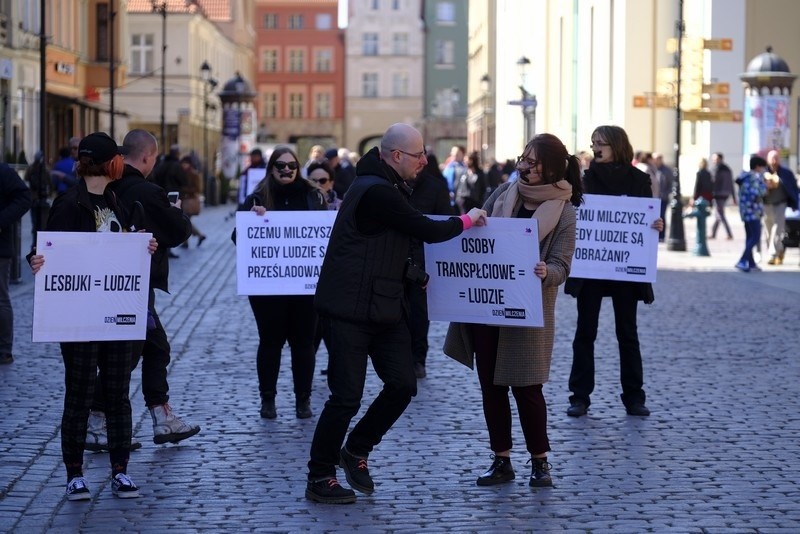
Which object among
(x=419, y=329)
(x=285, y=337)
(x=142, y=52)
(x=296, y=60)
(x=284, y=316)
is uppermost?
(x=296, y=60)

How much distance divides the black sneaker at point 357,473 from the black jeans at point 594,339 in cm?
276

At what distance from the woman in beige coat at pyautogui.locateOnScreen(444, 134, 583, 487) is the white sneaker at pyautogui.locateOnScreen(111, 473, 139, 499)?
173 cm

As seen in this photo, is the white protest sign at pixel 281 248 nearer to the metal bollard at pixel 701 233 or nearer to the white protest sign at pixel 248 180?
the white protest sign at pixel 248 180

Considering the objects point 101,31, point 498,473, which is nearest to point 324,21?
point 101,31

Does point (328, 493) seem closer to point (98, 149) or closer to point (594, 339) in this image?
point (98, 149)

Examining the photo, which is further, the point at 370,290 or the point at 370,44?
the point at 370,44

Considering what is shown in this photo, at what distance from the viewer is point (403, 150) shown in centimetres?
739

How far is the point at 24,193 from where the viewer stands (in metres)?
12.1

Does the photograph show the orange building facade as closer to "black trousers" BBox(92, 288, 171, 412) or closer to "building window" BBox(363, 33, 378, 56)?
"building window" BBox(363, 33, 378, 56)

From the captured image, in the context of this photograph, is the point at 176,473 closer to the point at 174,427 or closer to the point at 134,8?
the point at 174,427

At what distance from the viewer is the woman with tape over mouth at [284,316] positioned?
1005 cm

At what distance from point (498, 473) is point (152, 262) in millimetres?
2243

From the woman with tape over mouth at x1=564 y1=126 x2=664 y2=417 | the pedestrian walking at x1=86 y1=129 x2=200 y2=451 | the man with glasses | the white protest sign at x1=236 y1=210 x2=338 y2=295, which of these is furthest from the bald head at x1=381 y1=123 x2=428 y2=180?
the white protest sign at x1=236 y1=210 x2=338 y2=295

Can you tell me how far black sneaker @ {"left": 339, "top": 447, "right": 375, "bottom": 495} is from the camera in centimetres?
767
